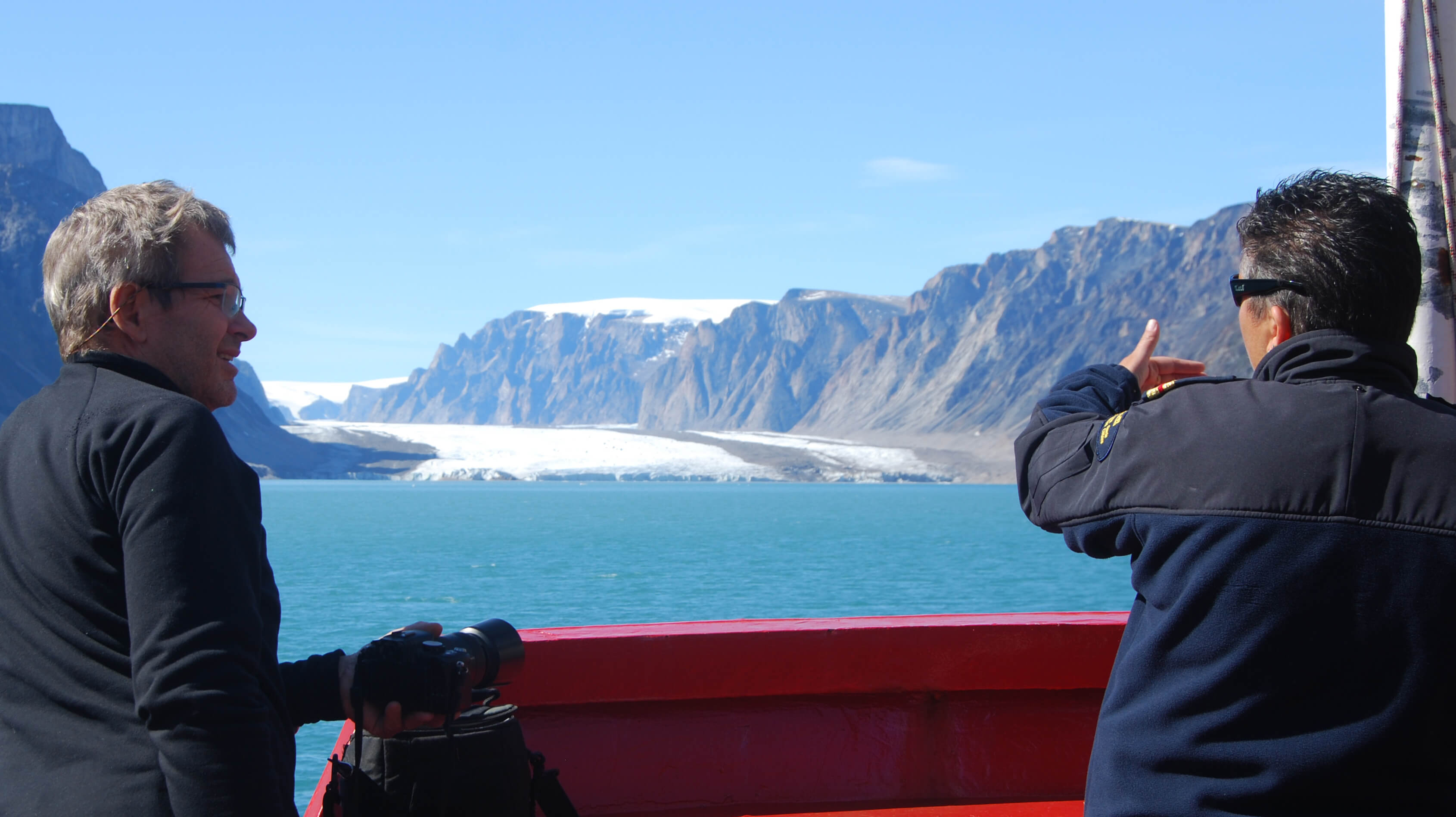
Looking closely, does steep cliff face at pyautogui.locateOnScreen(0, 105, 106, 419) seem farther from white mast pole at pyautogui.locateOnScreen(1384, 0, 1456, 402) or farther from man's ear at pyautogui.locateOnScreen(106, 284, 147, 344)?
white mast pole at pyautogui.locateOnScreen(1384, 0, 1456, 402)

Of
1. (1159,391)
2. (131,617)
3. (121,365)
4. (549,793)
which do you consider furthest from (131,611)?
(1159,391)

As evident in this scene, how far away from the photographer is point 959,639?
2.68m

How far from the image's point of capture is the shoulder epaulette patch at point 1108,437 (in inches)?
46.8

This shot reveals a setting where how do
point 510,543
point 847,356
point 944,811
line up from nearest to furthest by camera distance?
point 944,811
point 510,543
point 847,356

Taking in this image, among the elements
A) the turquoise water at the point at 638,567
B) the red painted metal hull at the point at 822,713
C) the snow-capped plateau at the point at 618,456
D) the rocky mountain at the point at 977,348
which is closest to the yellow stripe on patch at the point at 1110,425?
the red painted metal hull at the point at 822,713

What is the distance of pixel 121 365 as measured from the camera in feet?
4.43

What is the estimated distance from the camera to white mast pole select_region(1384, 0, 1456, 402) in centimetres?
208

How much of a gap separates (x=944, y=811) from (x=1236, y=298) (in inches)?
66.2

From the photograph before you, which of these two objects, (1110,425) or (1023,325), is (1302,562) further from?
(1023,325)

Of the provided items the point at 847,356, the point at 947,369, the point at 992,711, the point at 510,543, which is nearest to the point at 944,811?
the point at 992,711

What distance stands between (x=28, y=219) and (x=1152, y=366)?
4454 inches

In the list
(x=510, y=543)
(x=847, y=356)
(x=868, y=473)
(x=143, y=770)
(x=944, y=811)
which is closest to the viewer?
(x=143, y=770)

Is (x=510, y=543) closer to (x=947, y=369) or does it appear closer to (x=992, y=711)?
(x=992, y=711)

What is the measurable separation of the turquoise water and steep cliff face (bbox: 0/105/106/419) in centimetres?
1983
